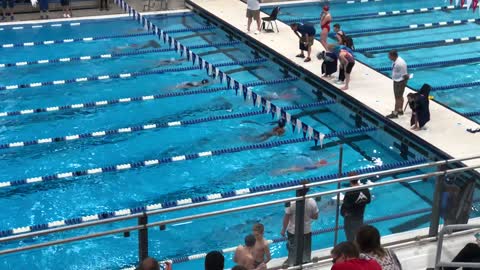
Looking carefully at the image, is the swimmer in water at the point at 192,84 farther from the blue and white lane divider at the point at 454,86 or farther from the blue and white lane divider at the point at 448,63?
the blue and white lane divider at the point at 454,86

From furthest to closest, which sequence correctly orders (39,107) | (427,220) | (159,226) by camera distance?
(39,107) < (427,220) < (159,226)

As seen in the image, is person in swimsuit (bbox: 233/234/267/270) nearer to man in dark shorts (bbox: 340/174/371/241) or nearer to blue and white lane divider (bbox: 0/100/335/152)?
man in dark shorts (bbox: 340/174/371/241)

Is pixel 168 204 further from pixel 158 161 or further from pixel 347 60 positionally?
pixel 347 60

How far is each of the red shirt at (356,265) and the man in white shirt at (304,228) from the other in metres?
1.62

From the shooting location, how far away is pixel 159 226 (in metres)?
5.81

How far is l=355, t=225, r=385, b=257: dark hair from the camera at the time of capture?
508 cm

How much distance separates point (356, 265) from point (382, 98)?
8.88 meters

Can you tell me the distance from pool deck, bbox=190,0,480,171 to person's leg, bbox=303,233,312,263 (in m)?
4.40

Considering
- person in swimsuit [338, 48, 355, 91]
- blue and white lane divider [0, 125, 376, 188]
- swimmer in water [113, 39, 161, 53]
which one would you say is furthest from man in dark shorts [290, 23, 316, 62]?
swimmer in water [113, 39, 161, 53]

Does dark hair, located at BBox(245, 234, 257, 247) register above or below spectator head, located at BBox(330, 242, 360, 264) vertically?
below

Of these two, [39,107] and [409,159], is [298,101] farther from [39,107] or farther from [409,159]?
[39,107]

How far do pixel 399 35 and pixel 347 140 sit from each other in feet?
22.4

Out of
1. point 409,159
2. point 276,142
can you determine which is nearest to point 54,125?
point 276,142

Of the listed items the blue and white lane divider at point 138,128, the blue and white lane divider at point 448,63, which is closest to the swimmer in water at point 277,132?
the blue and white lane divider at point 138,128
